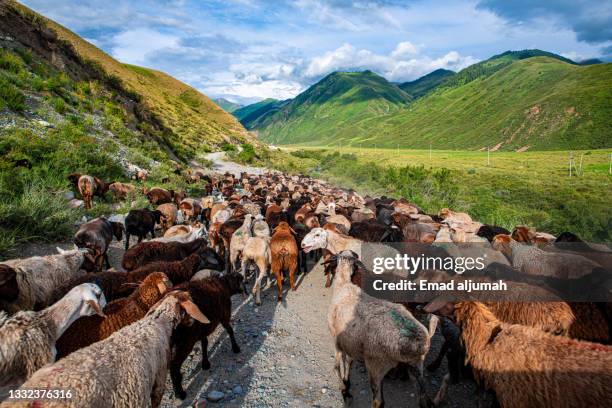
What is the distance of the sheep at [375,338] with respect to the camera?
3.73 meters

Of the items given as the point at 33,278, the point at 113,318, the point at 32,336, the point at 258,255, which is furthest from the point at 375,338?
the point at 33,278


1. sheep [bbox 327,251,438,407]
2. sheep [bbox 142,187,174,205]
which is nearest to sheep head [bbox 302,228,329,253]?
sheep [bbox 327,251,438,407]

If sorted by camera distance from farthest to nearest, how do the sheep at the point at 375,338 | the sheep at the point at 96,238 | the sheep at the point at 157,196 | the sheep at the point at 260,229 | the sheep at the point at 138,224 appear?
the sheep at the point at 157,196
the sheep at the point at 138,224
the sheep at the point at 260,229
the sheep at the point at 96,238
the sheep at the point at 375,338

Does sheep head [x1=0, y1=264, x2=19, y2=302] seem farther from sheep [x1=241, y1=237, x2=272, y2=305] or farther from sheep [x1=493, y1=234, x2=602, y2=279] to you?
sheep [x1=493, y1=234, x2=602, y2=279]

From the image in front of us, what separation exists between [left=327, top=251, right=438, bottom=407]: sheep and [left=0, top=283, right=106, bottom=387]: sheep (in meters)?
3.16

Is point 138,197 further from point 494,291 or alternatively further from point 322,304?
point 494,291

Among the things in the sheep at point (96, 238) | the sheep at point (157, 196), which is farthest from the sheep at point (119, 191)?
the sheep at point (96, 238)

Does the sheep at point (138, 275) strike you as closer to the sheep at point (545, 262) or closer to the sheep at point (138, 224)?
the sheep at point (138, 224)

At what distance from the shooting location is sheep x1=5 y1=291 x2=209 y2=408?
2.63 meters

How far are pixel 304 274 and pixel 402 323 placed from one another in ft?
18.5

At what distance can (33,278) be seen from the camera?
507 centimetres

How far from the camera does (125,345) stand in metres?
3.29

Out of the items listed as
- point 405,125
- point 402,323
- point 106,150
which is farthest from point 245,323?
point 405,125

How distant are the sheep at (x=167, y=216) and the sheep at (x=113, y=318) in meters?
7.37
